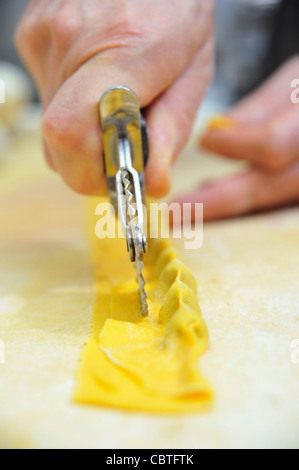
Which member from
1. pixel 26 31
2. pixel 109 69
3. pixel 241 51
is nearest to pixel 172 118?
pixel 109 69

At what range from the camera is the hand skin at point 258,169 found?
3.16 ft

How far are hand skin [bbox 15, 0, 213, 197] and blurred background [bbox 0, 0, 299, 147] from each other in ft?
3.09

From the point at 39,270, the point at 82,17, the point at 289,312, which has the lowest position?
the point at 289,312

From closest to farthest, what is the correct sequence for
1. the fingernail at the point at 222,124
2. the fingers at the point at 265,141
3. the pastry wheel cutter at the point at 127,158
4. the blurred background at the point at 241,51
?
the pastry wheel cutter at the point at 127,158 < the fingers at the point at 265,141 < the fingernail at the point at 222,124 < the blurred background at the point at 241,51

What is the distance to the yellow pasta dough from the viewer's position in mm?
364

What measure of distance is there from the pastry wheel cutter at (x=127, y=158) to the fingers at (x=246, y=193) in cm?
40

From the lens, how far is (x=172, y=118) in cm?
67

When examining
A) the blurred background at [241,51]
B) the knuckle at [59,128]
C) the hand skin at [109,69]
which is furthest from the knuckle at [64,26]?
the blurred background at [241,51]

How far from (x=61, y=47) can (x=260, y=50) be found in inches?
56.9

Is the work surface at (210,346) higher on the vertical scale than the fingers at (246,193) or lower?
lower

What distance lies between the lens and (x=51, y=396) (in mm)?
381

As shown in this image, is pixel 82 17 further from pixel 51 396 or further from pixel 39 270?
pixel 51 396

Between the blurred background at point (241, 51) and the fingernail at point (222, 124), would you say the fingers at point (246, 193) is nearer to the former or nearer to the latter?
the fingernail at point (222, 124)
